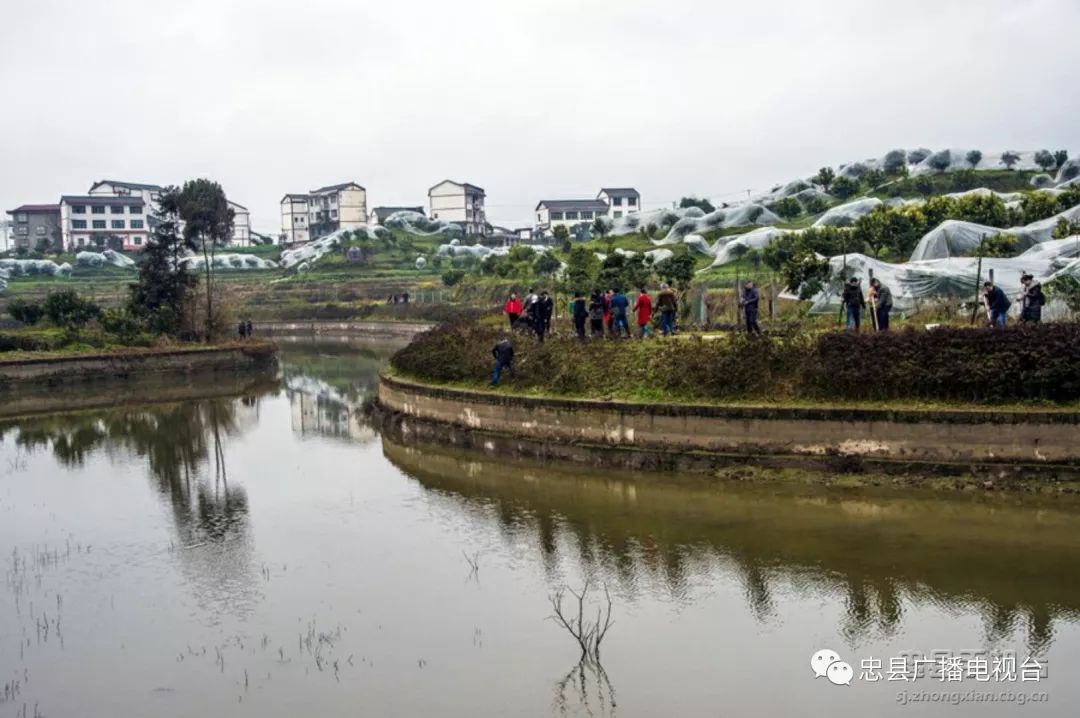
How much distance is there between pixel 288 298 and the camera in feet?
284

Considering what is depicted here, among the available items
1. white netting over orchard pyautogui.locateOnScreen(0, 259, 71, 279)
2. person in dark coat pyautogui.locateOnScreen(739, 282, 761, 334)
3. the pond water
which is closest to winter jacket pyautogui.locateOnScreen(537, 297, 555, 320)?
the pond water

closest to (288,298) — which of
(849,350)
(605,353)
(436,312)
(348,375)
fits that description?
(436,312)

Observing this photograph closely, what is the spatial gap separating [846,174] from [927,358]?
7073cm

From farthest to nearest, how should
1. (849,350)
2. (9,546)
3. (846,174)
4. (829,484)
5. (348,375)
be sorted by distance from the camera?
(846,174)
(348,375)
(849,350)
(829,484)
(9,546)

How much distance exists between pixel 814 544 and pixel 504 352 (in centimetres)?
1112

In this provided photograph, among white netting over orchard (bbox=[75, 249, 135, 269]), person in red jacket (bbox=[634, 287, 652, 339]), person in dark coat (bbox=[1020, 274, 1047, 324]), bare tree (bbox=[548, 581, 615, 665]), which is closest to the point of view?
bare tree (bbox=[548, 581, 615, 665])

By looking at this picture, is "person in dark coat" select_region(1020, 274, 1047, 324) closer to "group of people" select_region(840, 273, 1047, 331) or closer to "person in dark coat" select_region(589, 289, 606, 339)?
"group of people" select_region(840, 273, 1047, 331)

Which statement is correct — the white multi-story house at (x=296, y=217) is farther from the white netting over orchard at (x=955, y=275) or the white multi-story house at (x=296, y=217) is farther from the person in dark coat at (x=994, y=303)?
the person in dark coat at (x=994, y=303)

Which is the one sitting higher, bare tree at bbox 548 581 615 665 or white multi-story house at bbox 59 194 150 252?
white multi-story house at bbox 59 194 150 252

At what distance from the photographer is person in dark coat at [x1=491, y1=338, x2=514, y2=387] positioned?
2478 centimetres

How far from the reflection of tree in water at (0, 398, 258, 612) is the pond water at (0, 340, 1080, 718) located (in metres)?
0.12

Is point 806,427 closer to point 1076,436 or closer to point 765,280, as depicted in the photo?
point 1076,436

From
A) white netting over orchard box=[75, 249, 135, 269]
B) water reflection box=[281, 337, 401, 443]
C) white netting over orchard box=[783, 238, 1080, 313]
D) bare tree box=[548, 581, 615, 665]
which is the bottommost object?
bare tree box=[548, 581, 615, 665]

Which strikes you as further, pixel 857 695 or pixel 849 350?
pixel 849 350
